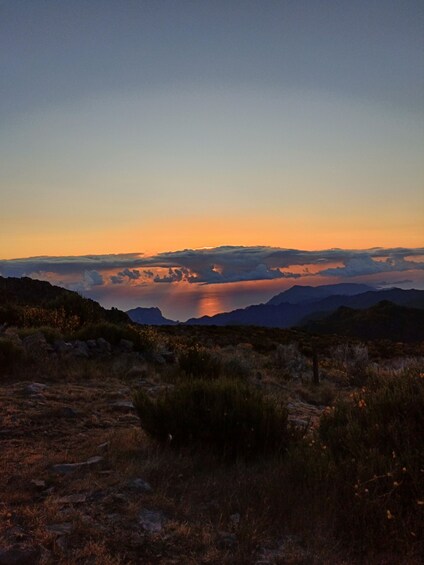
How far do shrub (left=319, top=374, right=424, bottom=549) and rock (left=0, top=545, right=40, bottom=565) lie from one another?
2.59 meters

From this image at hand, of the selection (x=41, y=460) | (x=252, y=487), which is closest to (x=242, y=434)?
(x=252, y=487)

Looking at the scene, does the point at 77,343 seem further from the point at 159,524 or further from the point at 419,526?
the point at 419,526

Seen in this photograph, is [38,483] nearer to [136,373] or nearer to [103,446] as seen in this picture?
[103,446]

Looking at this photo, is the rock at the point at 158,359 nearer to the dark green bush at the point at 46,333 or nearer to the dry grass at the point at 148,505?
the dark green bush at the point at 46,333

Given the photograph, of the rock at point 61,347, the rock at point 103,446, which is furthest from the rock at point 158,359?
the rock at point 103,446

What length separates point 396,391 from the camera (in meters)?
5.60

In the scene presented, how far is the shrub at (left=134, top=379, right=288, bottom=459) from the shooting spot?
20.5 ft

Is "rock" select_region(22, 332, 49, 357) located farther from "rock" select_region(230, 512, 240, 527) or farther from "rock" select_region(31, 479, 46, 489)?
"rock" select_region(230, 512, 240, 527)

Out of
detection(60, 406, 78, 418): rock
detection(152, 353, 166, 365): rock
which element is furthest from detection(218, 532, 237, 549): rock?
detection(152, 353, 166, 365): rock

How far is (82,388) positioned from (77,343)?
3947mm

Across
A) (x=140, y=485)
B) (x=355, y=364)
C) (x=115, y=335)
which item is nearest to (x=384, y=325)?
(x=355, y=364)

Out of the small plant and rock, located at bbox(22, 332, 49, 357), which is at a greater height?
rock, located at bbox(22, 332, 49, 357)

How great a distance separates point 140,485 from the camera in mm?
5266

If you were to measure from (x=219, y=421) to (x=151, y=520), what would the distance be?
1.99 metres
